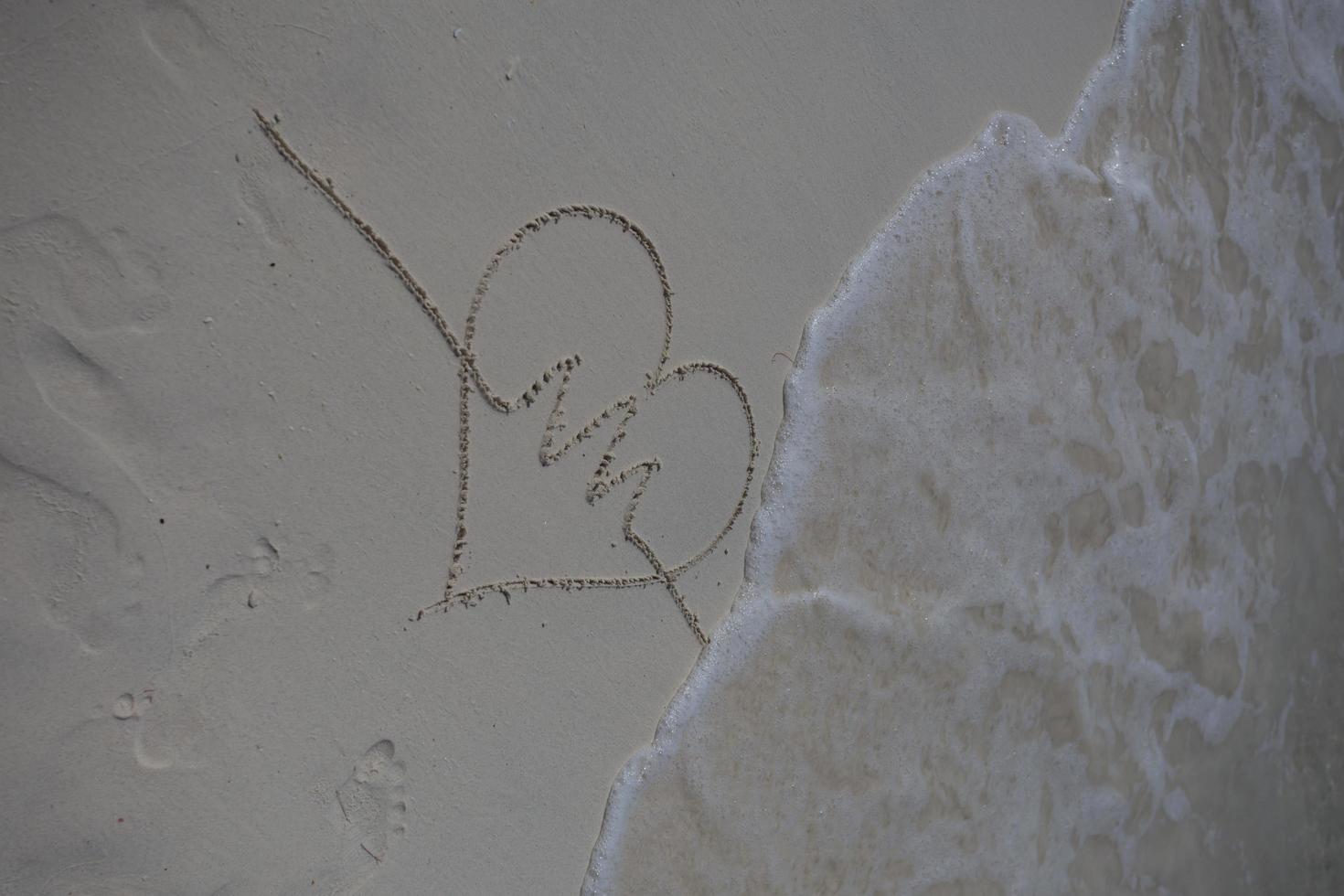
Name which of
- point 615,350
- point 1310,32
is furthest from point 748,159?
point 1310,32

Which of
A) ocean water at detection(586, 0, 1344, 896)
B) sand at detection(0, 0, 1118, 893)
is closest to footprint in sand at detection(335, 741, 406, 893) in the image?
sand at detection(0, 0, 1118, 893)

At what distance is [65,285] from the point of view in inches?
82.6

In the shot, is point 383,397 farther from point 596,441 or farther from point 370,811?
point 370,811

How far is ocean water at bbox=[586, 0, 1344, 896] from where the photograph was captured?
9.30 feet

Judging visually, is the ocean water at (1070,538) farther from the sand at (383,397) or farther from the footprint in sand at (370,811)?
the footprint in sand at (370,811)

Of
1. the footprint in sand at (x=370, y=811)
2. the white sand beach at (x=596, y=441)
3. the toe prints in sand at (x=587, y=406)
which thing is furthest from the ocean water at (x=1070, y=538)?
the footprint in sand at (x=370, y=811)

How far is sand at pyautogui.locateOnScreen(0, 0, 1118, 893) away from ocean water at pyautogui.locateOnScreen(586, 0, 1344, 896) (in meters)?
0.26

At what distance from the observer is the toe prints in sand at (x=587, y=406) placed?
246 cm

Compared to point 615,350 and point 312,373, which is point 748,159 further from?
point 312,373

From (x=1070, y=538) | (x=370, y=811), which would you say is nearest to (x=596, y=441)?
(x=370, y=811)

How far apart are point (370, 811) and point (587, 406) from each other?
116 cm

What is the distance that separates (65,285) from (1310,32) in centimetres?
467

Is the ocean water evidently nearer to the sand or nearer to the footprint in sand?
the sand

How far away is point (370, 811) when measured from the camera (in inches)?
94.3
